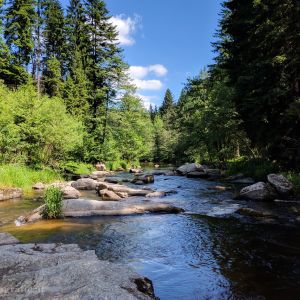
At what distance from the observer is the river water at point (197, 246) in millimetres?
6434

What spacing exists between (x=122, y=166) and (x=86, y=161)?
6.57 metres

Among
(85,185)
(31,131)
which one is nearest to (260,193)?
(85,185)

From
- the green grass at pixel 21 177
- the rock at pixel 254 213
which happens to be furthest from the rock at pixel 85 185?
the rock at pixel 254 213

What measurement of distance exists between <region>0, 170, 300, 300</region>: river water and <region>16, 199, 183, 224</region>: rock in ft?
1.72

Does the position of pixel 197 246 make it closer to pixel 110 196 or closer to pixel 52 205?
pixel 52 205

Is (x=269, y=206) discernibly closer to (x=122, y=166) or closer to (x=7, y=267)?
(x=7, y=267)

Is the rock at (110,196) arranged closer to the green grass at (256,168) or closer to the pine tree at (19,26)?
the green grass at (256,168)

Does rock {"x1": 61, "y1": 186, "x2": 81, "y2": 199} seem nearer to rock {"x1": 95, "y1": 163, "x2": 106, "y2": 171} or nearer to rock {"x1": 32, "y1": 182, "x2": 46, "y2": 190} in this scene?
rock {"x1": 32, "y1": 182, "x2": 46, "y2": 190}

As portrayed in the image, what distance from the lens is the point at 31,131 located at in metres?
22.4

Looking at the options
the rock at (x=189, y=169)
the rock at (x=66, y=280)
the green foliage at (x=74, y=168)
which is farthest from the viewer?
the rock at (x=189, y=169)

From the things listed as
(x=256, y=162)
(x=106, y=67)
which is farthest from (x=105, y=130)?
(x=256, y=162)

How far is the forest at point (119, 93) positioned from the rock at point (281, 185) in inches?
92.1

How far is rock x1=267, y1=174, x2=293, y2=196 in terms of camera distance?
16.1 meters

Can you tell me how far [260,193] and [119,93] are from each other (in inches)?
1113
